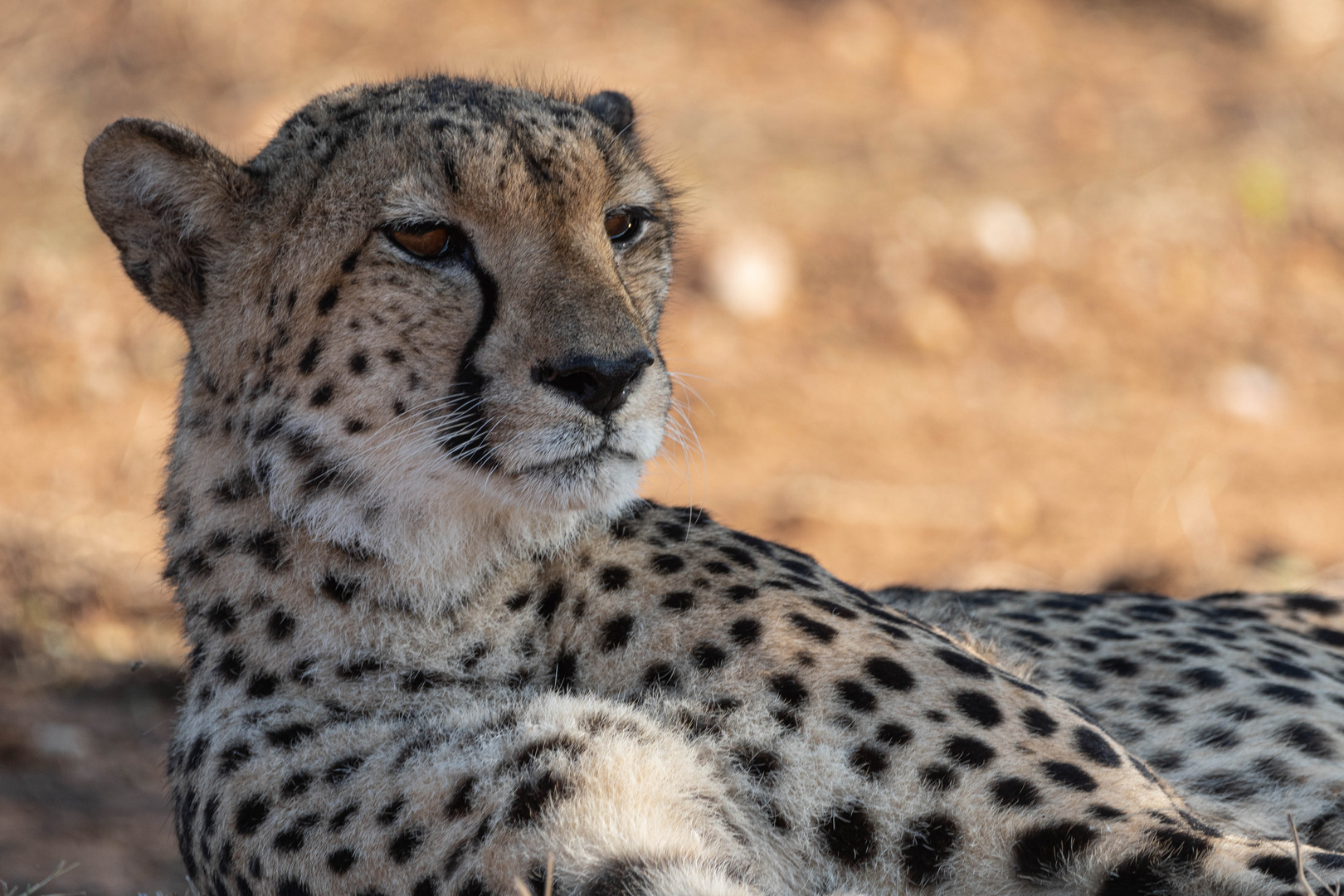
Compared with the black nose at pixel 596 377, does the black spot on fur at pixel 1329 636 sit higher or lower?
lower

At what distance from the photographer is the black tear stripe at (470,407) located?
2133 millimetres

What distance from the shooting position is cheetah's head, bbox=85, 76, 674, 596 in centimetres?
212

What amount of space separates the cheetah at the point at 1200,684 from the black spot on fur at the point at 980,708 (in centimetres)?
53

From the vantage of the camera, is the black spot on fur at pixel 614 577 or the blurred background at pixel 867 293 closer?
the black spot on fur at pixel 614 577

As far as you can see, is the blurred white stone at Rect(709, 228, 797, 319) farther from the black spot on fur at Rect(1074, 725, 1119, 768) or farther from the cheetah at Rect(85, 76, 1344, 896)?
the black spot on fur at Rect(1074, 725, 1119, 768)

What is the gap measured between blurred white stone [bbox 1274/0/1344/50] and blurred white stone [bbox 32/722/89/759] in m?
8.59

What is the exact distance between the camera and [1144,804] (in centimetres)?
209

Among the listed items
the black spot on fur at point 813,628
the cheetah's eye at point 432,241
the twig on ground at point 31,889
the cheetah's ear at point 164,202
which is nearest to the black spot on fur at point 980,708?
the black spot on fur at point 813,628

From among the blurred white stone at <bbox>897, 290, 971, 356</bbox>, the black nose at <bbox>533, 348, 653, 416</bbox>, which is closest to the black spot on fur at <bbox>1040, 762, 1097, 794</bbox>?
the black nose at <bbox>533, 348, 653, 416</bbox>

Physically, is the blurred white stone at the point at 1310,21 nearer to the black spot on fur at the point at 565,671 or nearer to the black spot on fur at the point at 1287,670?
the black spot on fur at the point at 1287,670

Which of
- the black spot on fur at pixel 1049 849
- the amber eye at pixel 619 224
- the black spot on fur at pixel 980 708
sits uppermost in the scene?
the amber eye at pixel 619 224

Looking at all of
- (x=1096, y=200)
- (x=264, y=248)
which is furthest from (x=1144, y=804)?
(x=1096, y=200)

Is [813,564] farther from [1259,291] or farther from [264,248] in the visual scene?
[1259,291]

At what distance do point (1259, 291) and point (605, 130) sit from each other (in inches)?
233
